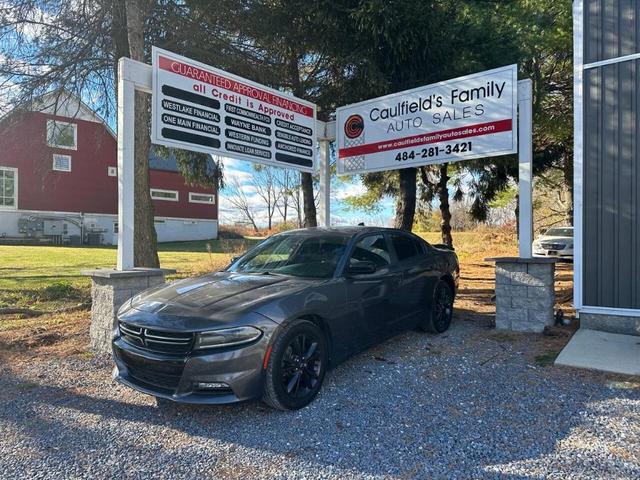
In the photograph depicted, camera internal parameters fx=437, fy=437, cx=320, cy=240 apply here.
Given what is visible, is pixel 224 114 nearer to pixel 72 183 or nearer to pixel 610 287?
pixel 610 287

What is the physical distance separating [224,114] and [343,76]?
377 cm

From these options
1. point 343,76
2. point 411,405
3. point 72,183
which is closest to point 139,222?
point 343,76

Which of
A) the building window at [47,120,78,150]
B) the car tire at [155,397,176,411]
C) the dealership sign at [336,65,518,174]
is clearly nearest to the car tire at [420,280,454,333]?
the dealership sign at [336,65,518,174]

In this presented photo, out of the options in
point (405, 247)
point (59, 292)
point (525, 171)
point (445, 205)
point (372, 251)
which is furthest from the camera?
point (445, 205)

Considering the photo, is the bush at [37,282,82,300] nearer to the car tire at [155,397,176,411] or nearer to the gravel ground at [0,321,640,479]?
the gravel ground at [0,321,640,479]

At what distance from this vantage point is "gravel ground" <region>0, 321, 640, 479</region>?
2.72m

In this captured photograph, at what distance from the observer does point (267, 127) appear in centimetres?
694

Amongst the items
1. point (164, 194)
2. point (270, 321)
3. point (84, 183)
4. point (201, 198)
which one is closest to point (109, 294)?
point (270, 321)

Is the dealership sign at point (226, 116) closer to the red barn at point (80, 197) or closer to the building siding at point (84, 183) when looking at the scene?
the red barn at point (80, 197)

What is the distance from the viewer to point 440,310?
230 inches

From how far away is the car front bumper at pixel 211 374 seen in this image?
3.18m

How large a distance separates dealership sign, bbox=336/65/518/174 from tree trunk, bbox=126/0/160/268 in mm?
3420

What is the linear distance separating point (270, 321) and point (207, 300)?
1.97 ft

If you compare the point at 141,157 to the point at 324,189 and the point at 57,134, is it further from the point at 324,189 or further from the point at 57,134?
the point at 57,134
